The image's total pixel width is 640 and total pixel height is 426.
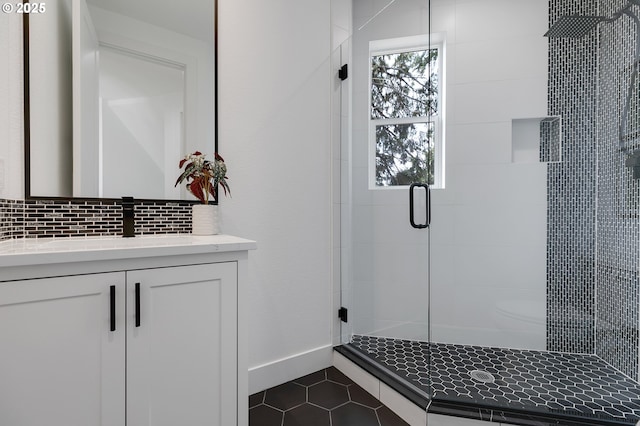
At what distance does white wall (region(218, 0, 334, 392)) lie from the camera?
69.2 inches

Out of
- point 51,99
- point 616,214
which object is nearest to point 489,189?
point 616,214

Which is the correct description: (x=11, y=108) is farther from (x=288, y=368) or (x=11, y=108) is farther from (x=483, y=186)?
(x=483, y=186)

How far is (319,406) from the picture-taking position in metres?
1.66

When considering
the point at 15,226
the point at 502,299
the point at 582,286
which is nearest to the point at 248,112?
the point at 15,226

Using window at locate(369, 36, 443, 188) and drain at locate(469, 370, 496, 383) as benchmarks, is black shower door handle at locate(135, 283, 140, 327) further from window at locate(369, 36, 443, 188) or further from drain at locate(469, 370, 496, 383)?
drain at locate(469, 370, 496, 383)

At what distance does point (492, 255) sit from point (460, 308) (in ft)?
1.30

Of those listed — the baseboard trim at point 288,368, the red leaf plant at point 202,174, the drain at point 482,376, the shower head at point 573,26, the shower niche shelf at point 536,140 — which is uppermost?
the shower head at point 573,26

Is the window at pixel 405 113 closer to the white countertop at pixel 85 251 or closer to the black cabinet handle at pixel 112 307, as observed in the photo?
the white countertop at pixel 85 251

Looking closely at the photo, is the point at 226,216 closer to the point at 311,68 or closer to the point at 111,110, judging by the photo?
the point at 111,110

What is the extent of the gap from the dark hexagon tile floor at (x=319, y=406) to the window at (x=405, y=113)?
1.23 metres

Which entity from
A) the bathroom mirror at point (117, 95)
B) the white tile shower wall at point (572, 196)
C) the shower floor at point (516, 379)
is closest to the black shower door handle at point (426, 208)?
the shower floor at point (516, 379)

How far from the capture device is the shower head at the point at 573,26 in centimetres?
189

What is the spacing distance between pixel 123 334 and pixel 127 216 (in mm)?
577

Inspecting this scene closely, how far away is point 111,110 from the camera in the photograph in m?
1.46
